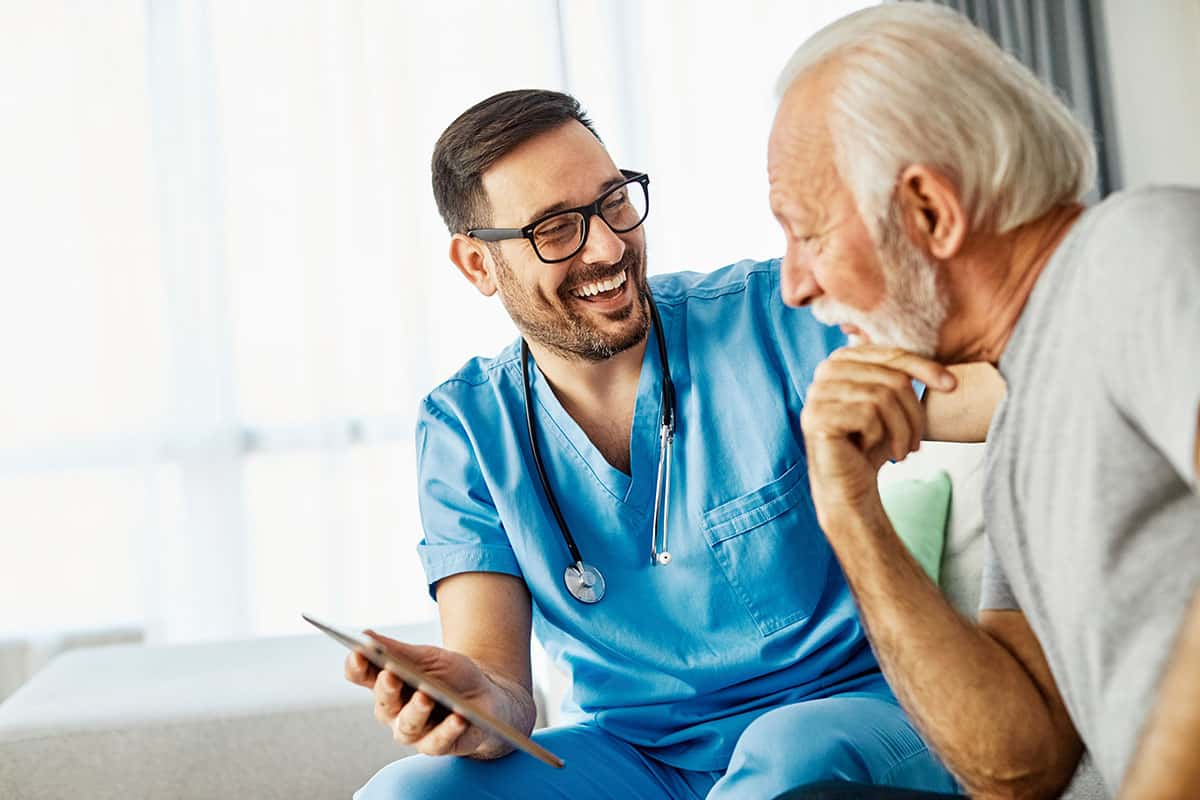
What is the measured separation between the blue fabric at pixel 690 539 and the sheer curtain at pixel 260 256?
206 cm

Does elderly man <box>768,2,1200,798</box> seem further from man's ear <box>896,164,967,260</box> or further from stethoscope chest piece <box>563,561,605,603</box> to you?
stethoscope chest piece <box>563,561,605,603</box>

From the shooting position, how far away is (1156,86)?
3432mm

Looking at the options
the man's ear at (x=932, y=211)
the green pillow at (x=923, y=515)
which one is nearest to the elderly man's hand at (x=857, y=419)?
the man's ear at (x=932, y=211)

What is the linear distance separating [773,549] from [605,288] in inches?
16.4

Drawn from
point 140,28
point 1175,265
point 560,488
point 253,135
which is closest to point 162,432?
point 253,135

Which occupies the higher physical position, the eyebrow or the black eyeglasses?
the eyebrow

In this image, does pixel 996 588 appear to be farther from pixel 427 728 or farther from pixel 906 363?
pixel 427 728

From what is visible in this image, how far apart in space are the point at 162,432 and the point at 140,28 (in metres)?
1.16

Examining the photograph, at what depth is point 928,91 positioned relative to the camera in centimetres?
103

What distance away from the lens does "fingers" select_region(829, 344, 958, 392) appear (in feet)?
3.62

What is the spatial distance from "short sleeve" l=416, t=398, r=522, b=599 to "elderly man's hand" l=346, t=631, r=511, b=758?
8.0 inches

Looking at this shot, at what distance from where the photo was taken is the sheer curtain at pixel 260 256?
3688 mm

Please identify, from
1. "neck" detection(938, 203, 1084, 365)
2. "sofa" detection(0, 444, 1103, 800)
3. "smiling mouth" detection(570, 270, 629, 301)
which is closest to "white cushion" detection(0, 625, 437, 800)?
"sofa" detection(0, 444, 1103, 800)

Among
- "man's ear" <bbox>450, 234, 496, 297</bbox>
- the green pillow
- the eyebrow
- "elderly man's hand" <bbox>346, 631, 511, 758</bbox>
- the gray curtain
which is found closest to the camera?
"elderly man's hand" <bbox>346, 631, 511, 758</bbox>
